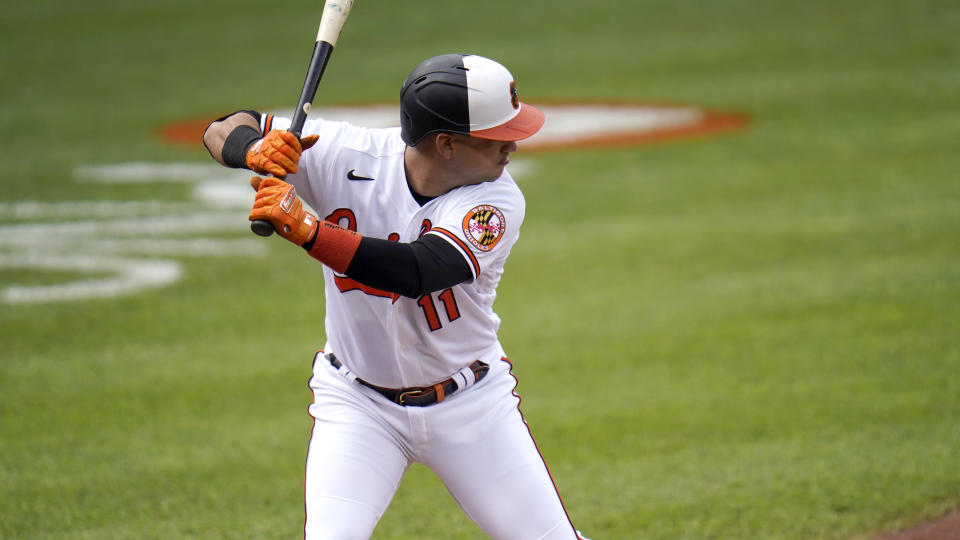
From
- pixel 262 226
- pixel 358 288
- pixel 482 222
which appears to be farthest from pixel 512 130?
pixel 262 226

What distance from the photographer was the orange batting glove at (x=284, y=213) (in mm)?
3367

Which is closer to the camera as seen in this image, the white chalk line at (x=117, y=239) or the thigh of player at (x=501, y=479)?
the thigh of player at (x=501, y=479)

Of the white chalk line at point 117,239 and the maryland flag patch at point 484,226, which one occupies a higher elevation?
the maryland flag patch at point 484,226

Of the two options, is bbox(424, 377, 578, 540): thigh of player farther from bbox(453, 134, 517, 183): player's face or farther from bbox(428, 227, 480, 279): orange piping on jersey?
bbox(453, 134, 517, 183): player's face

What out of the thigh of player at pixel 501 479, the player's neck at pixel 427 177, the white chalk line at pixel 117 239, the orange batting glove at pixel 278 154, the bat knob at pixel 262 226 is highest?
the orange batting glove at pixel 278 154

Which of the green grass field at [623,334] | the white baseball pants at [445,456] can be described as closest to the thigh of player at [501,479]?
the white baseball pants at [445,456]

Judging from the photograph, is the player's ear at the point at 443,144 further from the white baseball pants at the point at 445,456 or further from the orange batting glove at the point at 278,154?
the white baseball pants at the point at 445,456

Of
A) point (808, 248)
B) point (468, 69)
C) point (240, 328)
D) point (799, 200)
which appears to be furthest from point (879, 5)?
point (468, 69)

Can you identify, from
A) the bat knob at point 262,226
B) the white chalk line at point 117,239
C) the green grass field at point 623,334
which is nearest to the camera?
the bat knob at point 262,226

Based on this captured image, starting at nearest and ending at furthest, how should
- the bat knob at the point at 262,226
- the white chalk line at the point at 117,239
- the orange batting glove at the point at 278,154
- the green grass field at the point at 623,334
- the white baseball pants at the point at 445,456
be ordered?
the bat knob at the point at 262,226, the orange batting glove at the point at 278,154, the white baseball pants at the point at 445,456, the green grass field at the point at 623,334, the white chalk line at the point at 117,239

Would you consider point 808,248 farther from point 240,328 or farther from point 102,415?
point 102,415

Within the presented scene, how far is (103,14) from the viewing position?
1025 inches

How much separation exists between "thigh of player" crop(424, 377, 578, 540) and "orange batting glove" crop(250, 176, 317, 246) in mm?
869

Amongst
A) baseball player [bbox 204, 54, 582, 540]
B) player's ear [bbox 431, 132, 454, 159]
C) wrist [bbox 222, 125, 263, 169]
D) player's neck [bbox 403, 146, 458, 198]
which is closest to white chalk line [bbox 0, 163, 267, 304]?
wrist [bbox 222, 125, 263, 169]
